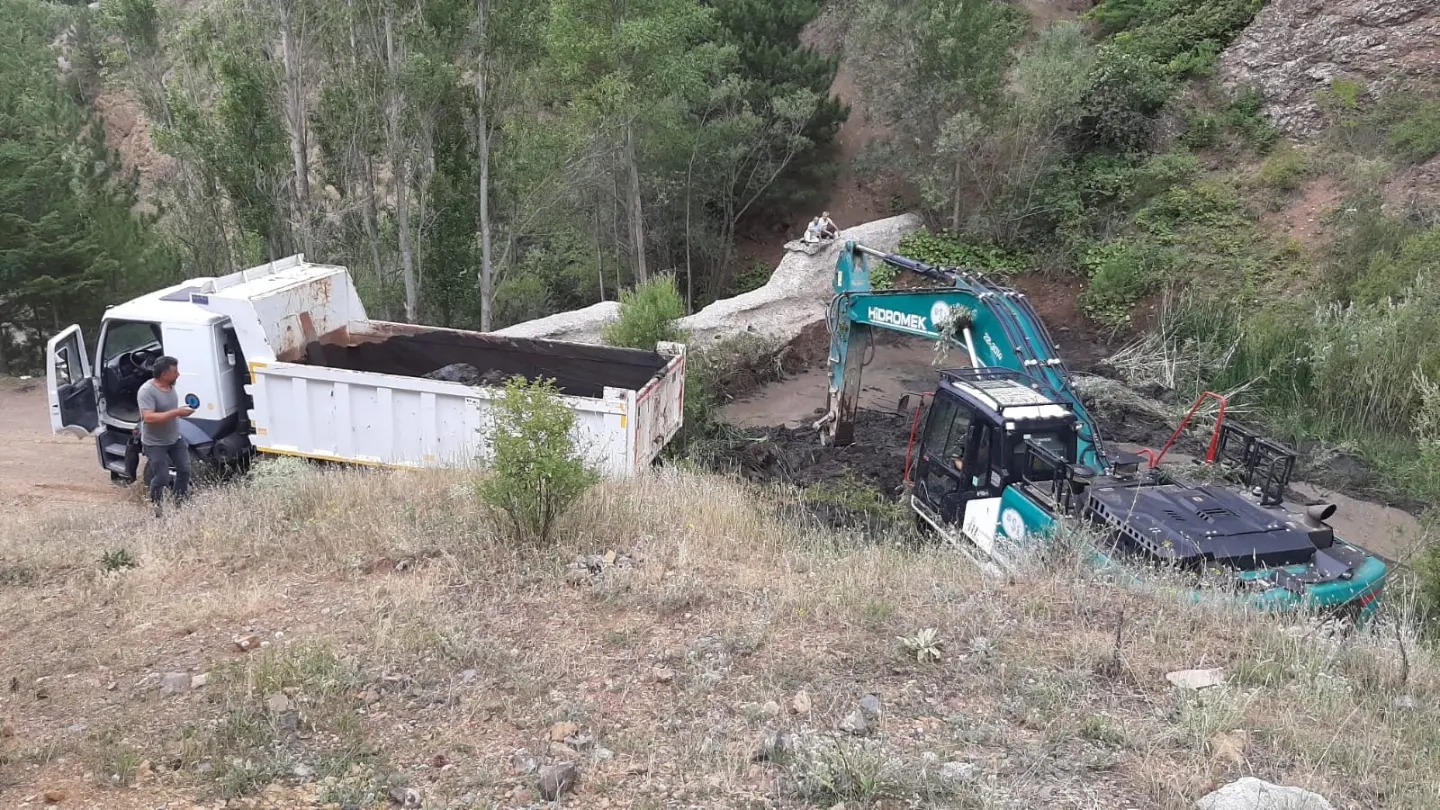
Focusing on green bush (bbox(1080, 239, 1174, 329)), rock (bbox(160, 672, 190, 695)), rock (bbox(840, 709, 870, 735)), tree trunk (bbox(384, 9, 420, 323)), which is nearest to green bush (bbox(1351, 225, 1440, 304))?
green bush (bbox(1080, 239, 1174, 329))

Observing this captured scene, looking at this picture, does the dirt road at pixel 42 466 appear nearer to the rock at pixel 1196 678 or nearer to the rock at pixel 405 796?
the rock at pixel 405 796

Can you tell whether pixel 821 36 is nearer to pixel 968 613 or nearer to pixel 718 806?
pixel 968 613

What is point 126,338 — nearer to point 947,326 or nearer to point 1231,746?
point 947,326

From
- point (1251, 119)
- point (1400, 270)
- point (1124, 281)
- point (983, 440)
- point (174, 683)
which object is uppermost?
point (1251, 119)

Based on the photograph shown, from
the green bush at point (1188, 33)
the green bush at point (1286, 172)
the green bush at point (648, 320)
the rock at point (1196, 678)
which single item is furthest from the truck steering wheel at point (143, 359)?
the green bush at point (1188, 33)

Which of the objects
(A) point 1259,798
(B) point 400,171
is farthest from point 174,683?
(B) point 400,171

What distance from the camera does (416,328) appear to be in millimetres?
11664

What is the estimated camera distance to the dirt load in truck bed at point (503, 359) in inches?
434

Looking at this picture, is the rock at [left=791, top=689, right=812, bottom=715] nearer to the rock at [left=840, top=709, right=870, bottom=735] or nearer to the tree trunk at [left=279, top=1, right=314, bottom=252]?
the rock at [left=840, top=709, right=870, bottom=735]

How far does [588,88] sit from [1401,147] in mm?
14991

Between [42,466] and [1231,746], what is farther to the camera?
[42,466]

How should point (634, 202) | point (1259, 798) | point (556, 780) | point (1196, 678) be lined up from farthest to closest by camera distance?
1. point (634, 202)
2. point (1196, 678)
3. point (556, 780)
4. point (1259, 798)

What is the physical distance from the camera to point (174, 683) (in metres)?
4.98

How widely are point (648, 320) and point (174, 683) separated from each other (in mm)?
8357
